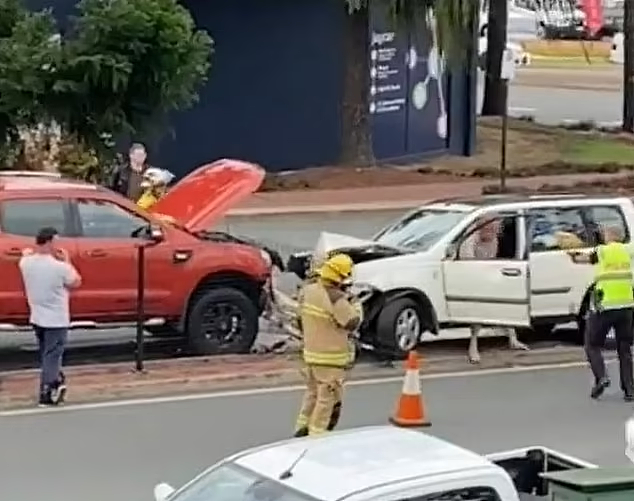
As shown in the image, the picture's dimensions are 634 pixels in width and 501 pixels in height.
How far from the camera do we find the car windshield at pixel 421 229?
17812 mm

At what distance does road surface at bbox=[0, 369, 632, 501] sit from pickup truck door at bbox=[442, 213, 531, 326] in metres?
0.76

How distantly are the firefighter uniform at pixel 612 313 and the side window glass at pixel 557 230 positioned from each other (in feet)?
6.70

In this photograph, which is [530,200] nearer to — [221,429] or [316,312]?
[221,429]

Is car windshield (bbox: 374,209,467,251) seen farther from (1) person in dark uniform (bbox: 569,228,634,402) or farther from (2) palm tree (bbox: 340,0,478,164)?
(2) palm tree (bbox: 340,0,478,164)

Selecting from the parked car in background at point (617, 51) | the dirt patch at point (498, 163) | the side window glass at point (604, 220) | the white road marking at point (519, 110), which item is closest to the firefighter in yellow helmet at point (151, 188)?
the side window glass at point (604, 220)

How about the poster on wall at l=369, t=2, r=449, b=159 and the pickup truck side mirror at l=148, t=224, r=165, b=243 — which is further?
the poster on wall at l=369, t=2, r=449, b=159

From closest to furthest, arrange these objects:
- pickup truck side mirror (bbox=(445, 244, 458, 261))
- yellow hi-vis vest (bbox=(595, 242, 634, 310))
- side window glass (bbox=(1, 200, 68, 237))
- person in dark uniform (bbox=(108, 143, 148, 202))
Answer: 1. yellow hi-vis vest (bbox=(595, 242, 634, 310))
2. side window glass (bbox=(1, 200, 68, 237))
3. pickup truck side mirror (bbox=(445, 244, 458, 261))
4. person in dark uniform (bbox=(108, 143, 148, 202))

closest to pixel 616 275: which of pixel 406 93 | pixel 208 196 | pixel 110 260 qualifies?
pixel 208 196

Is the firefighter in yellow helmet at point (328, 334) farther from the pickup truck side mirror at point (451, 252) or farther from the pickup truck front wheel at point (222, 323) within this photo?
the pickup truck side mirror at point (451, 252)

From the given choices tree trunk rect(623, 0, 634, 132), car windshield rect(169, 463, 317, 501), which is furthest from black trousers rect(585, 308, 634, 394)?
tree trunk rect(623, 0, 634, 132)

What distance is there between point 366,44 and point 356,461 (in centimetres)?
2776

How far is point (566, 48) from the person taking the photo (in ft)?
272

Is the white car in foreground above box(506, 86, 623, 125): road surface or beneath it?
above

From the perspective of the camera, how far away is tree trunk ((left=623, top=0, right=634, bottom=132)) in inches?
1657
